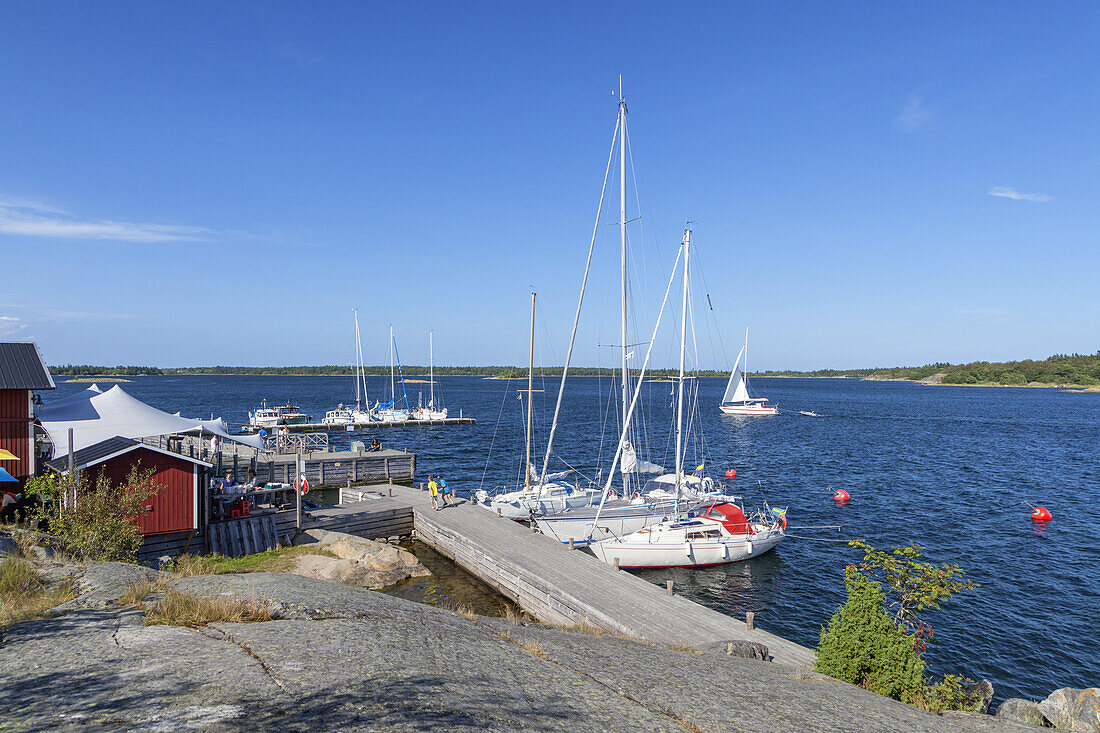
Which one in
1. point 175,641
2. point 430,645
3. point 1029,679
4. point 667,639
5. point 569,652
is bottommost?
point 1029,679

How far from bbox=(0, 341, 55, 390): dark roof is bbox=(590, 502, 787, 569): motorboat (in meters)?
20.9

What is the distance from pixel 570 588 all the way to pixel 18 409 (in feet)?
65.9

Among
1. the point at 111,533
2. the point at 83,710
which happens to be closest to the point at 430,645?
the point at 83,710

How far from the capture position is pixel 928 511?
34.4m

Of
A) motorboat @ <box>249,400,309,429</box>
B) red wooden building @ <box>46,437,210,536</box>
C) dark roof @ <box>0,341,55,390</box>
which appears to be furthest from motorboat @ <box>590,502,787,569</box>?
motorboat @ <box>249,400,309,429</box>

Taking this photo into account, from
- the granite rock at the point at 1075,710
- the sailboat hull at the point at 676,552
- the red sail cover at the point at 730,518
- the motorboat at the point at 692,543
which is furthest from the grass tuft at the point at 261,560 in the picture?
the granite rock at the point at 1075,710

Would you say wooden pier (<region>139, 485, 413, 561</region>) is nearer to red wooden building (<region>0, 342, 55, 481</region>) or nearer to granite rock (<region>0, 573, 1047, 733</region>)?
red wooden building (<region>0, 342, 55, 481</region>)

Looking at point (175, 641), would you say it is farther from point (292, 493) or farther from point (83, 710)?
point (292, 493)

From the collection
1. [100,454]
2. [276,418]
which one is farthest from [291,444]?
[276,418]

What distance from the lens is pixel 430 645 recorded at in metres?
7.98

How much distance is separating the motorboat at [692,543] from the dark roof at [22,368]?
20931 mm

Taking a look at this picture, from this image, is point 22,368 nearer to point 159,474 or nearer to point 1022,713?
point 159,474

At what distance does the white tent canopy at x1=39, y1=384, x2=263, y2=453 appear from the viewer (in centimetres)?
2452

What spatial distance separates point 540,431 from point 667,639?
58.4 metres
